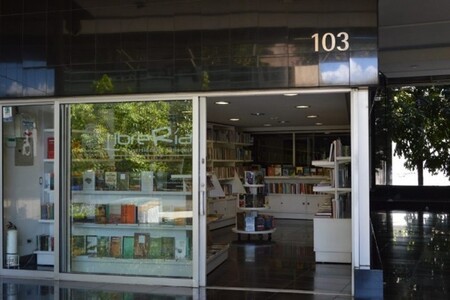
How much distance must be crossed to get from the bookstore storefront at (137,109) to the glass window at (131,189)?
0.01 m

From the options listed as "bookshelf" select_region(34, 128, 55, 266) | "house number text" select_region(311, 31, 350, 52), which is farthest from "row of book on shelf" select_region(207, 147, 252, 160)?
"house number text" select_region(311, 31, 350, 52)

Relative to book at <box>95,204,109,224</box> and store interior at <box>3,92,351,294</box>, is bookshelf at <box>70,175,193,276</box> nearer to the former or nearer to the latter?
book at <box>95,204,109,224</box>

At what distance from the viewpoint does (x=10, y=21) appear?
6949 mm

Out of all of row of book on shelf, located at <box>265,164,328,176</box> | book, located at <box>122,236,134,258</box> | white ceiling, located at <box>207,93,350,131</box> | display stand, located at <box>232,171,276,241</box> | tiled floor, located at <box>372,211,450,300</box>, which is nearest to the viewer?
tiled floor, located at <box>372,211,450,300</box>

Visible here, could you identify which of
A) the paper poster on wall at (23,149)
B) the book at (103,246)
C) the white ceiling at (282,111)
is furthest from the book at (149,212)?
the paper poster on wall at (23,149)

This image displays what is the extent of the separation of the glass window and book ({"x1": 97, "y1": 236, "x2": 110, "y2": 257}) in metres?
0.01

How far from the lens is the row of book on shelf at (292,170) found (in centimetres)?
1374

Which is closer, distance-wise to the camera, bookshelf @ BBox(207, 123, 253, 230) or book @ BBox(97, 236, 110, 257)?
book @ BBox(97, 236, 110, 257)

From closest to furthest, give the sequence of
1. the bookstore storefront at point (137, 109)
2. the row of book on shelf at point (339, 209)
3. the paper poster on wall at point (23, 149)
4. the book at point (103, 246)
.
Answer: the bookstore storefront at point (137, 109) < the book at point (103, 246) < the paper poster on wall at point (23, 149) < the row of book on shelf at point (339, 209)

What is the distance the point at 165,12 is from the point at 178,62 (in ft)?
1.90

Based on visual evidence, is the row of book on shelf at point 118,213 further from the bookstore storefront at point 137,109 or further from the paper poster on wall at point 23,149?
the paper poster on wall at point 23,149

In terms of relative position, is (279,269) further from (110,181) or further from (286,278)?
(110,181)

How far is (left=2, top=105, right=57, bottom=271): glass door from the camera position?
7.27 meters

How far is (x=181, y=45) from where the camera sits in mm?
6344
